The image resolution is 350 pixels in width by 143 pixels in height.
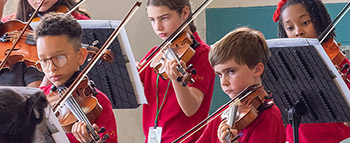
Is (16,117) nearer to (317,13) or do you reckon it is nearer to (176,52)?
(176,52)

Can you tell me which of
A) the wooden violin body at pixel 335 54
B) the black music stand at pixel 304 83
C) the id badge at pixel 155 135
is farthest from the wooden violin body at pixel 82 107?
the wooden violin body at pixel 335 54

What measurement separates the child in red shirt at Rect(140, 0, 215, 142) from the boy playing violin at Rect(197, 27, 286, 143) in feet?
1.08

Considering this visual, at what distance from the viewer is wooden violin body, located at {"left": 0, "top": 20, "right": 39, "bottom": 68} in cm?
223

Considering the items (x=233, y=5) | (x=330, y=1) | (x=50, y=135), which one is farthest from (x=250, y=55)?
(x=233, y=5)

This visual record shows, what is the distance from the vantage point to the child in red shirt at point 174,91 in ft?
7.31

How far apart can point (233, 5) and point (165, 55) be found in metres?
2.03

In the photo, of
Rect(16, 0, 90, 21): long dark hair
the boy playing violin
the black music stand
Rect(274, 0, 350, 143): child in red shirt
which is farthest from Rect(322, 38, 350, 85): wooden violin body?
Rect(16, 0, 90, 21): long dark hair

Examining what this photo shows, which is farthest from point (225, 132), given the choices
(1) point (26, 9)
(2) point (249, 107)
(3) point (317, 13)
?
(1) point (26, 9)

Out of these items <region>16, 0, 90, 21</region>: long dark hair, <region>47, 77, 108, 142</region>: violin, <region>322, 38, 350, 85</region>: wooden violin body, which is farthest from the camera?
<region>16, 0, 90, 21</region>: long dark hair

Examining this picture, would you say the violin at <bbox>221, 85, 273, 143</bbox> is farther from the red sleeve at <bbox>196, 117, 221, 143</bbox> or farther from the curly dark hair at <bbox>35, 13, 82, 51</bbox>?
the curly dark hair at <bbox>35, 13, 82, 51</bbox>

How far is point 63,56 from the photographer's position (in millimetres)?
1900

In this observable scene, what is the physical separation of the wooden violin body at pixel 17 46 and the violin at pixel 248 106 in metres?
0.88

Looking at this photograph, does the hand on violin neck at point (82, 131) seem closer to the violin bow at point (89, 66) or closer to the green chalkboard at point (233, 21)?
the violin bow at point (89, 66)

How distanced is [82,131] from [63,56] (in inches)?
12.6
